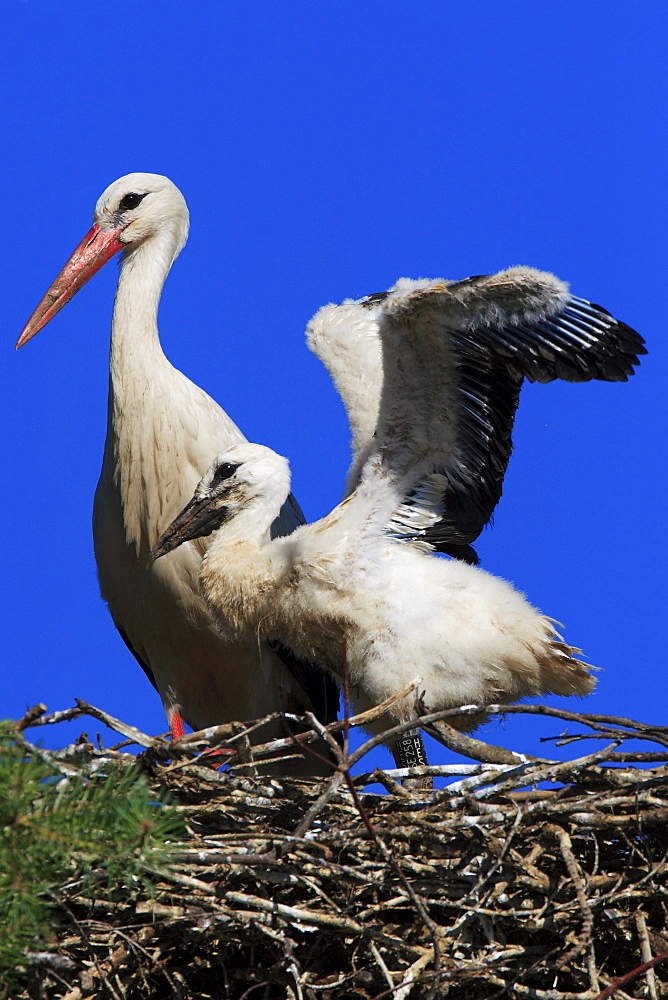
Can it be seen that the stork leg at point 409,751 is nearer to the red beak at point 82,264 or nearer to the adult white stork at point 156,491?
the adult white stork at point 156,491

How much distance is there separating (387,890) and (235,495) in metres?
1.57

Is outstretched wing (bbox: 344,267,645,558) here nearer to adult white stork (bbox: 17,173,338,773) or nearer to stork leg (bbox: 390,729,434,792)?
stork leg (bbox: 390,729,434,792)

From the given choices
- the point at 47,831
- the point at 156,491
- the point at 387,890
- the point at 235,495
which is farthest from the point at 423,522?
the point at 47,831

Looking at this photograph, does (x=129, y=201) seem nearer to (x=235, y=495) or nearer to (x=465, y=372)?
Result: (x=235, y=495)

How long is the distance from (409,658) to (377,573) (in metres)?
0.29

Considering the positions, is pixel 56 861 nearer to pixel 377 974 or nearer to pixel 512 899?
pixel 377 974

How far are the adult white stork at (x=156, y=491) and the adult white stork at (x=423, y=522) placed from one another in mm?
585

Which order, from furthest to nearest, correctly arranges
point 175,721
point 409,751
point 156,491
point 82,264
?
1. point 82,264
2. point 175,721
3. point 156,491
4. point 409,751

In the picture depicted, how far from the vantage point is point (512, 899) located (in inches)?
125

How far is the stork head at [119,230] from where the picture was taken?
5.44 metres

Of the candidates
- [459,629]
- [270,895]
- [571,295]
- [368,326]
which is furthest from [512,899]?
[368,326]

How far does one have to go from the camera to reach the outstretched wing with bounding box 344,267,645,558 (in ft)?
12.9

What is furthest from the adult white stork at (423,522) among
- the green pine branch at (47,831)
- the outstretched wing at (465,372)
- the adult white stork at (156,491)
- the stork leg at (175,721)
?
the green pine branch at (47,831)

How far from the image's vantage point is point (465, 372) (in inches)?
162
